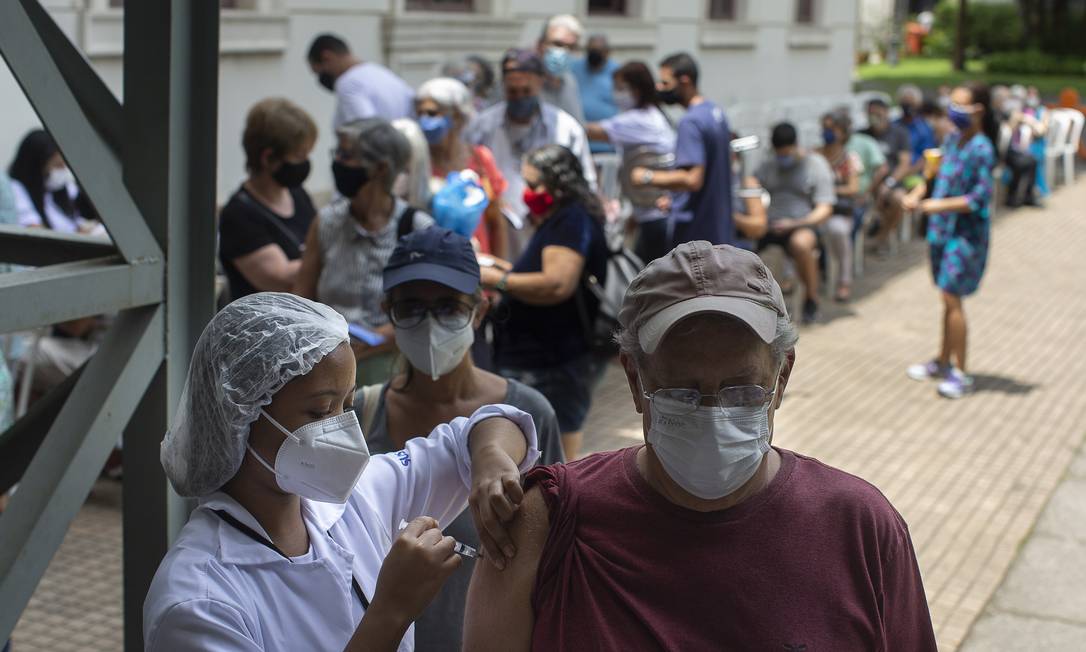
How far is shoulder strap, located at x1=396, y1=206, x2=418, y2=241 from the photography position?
4.67 m

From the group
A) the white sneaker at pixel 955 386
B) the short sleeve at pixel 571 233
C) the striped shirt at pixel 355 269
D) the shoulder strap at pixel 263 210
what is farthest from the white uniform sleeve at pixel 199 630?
the white sneaker at pixel 955 386

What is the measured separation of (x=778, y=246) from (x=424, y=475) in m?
8.77

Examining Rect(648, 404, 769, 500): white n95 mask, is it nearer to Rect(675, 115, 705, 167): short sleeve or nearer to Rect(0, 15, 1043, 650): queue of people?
Rect(0, 15, 1043, 650): queue of people

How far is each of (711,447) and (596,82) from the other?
9.30 meters

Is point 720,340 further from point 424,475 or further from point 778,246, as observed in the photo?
point 778,246

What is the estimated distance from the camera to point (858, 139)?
13195mm

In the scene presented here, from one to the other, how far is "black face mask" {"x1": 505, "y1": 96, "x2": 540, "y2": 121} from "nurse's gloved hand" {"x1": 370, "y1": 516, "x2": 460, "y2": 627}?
5664mm

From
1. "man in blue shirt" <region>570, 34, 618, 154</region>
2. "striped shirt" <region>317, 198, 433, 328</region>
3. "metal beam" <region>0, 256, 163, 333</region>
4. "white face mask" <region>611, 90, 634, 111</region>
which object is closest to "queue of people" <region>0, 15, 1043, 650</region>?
"metal beam" <region>0, 256, 163, 333</region>

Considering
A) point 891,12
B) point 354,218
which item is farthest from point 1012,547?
point 891,12

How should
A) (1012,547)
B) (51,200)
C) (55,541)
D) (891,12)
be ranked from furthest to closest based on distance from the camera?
(891,12), (51,200), (1012,547), (55,541)

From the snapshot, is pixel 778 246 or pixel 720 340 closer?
pixel 720 340

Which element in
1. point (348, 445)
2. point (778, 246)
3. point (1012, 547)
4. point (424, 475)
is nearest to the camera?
point (348, 445)

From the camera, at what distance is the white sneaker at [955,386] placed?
360 inches

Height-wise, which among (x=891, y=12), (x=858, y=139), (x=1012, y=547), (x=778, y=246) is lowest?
(x=1012, y=547)
